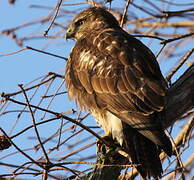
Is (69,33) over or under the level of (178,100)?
over

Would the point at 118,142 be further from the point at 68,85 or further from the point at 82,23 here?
the point at 82,23

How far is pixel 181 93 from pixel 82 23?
229cm

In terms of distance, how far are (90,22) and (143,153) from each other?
263 centimetres

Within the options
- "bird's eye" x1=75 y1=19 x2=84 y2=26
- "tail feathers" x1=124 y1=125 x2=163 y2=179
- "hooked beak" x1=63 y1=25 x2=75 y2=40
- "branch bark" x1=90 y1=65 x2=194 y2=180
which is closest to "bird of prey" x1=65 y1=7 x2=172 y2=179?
"tail feathers" x1=124 y1=125 x2=163 y2=179

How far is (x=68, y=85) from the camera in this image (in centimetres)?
541

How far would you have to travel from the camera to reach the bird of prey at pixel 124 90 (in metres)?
4.32

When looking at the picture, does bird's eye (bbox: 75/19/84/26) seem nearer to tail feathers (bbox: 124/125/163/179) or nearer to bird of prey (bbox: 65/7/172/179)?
bird of prey (bbox: 65/7/172/179)

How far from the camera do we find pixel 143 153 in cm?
433

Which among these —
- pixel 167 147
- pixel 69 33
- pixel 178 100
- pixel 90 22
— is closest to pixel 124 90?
pixel 178 100

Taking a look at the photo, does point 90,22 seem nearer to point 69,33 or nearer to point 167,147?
point 69,33

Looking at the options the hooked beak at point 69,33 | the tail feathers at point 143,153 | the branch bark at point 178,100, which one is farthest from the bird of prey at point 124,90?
the hooked beak at point 69,33

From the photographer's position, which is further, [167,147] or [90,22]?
[90,22]

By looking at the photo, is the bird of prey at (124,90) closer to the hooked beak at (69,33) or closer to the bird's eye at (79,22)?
the hooked beak at (69,33)

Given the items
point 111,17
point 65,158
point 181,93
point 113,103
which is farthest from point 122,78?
point 111,17
